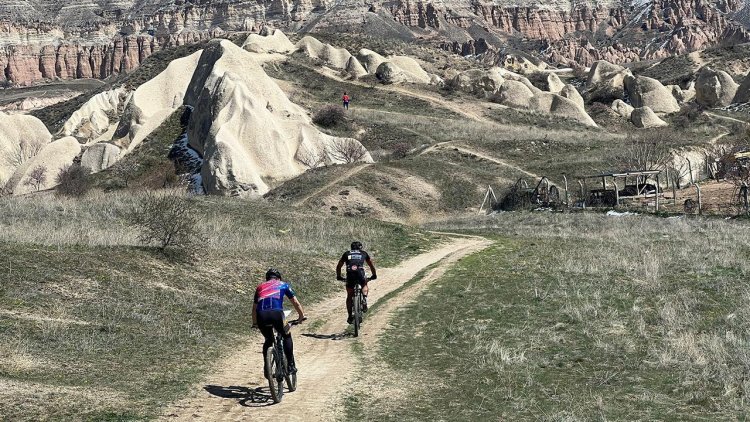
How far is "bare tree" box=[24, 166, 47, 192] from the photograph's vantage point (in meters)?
65.7

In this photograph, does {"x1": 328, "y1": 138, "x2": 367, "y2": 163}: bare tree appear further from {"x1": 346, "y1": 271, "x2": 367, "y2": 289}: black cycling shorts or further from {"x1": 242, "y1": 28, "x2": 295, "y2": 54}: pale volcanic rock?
{"x1": 346, "y1": 271, "x2": 367, "y2": 289}: black cycling shorts

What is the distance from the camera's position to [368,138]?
74188 mm

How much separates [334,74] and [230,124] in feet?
139

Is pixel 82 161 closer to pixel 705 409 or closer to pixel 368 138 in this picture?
pixel 368 138

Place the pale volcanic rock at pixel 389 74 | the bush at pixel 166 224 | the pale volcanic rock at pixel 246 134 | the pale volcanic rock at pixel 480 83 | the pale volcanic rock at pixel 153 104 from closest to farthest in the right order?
the bush at pixel 166 224 < the pale volcanic rock at pixel 246 134 < the pale volcanic rock at pixel 153 104 < the pale volcanic rock at pixel 389 74 < the pale volcanic rock at pixel 480 83

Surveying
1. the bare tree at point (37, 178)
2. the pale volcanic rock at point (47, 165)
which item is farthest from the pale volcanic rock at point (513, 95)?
the bare tree at point (37, 178)

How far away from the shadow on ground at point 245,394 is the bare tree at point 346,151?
50503mm

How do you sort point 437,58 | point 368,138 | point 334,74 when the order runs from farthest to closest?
point 437,58
point 334,74
point 368,138

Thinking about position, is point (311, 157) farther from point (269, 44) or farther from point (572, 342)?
A: point (269, 44)

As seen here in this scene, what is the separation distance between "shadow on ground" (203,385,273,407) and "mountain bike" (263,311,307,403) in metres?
0.19

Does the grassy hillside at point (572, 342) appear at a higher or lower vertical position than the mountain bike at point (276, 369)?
lower

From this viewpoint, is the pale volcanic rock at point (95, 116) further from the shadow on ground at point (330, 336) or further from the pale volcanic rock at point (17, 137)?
the shadow on ground at point (330, 336)

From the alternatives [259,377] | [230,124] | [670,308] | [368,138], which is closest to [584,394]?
[259,377]

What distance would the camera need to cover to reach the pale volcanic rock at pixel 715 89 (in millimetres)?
100438
